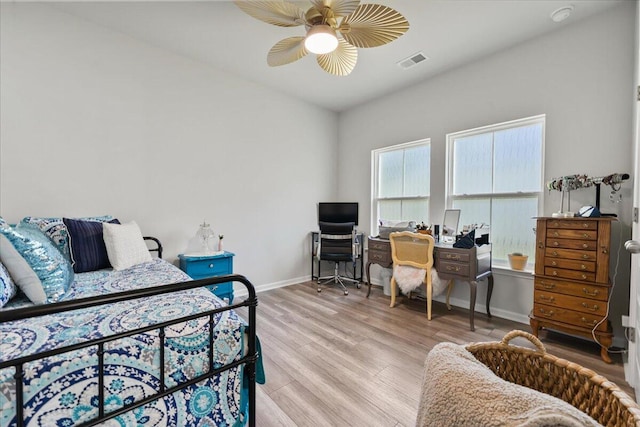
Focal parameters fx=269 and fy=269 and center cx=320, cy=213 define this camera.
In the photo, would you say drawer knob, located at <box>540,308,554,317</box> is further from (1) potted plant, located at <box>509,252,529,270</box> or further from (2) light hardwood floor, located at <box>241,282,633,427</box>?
(1) potted plant, located at <box>509,252,529,270</box>

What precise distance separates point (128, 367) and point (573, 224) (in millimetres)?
2969

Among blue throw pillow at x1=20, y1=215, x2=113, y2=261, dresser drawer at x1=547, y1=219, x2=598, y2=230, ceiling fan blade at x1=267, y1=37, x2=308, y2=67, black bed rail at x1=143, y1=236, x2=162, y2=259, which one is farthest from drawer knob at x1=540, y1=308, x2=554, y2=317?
blue throw pillow at x1=20, y1=215, x2=113, y2=261

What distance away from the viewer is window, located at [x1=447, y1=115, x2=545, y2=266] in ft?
9.09

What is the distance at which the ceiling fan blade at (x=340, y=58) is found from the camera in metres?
2.31

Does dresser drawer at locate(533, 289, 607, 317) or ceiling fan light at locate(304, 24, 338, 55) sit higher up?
ceiling fan light at locate(304, 24, 338, 55)

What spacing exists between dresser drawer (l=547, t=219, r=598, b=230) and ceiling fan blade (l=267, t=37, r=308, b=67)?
8.28 feet

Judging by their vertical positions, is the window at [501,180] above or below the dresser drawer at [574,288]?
above

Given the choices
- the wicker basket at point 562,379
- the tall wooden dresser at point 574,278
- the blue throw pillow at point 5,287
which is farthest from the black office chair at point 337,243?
the blue throw pillow at point 5,287

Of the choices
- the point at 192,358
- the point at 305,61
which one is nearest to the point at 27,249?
the point at 192,358

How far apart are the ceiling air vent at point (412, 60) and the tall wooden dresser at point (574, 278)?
2.04m

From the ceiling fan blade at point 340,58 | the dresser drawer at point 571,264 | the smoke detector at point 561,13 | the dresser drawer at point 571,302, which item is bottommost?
the dresser drawer at point 571,302

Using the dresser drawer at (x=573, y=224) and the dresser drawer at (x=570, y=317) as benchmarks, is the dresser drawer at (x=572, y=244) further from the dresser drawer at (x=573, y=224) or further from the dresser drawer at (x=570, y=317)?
the dresser drawer at (x=570, y=317)

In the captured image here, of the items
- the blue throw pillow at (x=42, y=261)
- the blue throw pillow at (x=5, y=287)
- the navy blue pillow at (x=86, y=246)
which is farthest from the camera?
the navy blue pillow at (x=86, y=246)

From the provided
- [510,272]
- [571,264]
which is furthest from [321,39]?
[510,272]
